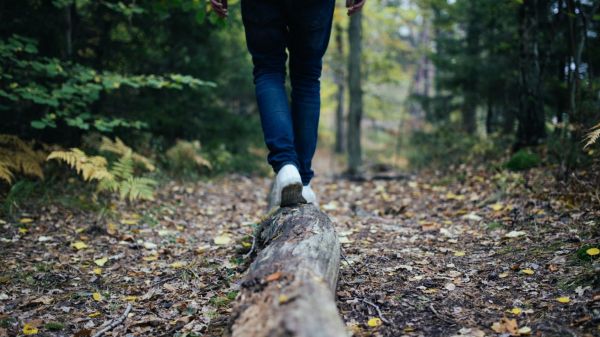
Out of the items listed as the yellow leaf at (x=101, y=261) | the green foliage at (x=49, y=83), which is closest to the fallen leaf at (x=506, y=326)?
the yellow leaf at (x=101, y=261)

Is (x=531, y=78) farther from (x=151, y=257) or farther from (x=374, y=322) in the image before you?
(x=151, y=257)

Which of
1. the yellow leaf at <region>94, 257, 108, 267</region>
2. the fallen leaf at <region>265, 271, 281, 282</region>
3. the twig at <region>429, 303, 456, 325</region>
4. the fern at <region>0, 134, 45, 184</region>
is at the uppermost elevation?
the fern at <region>0, 134, 45, 184</region>

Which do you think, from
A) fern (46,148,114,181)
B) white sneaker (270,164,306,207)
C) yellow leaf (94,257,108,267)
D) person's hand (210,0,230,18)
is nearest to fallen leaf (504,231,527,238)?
white sneaker (270,164,306,207)

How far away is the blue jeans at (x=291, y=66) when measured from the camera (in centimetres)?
244

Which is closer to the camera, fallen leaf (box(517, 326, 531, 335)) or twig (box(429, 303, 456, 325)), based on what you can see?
fallen leaf (box(517, 326, 531, 335))

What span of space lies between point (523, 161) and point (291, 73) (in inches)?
126

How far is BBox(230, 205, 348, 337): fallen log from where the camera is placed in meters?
1.34

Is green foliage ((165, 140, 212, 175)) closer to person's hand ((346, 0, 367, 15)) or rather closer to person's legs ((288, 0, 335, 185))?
person's legs ((288, 0, 335, 185))

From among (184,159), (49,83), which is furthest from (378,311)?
(184,159)

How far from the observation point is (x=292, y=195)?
8.46 ft

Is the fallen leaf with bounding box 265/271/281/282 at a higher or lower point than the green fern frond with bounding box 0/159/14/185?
lower

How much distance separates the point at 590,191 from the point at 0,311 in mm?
3907

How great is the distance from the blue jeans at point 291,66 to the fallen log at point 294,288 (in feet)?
1.68

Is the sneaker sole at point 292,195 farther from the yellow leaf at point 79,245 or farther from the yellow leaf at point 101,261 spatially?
the yellow leaf at point 79,245
